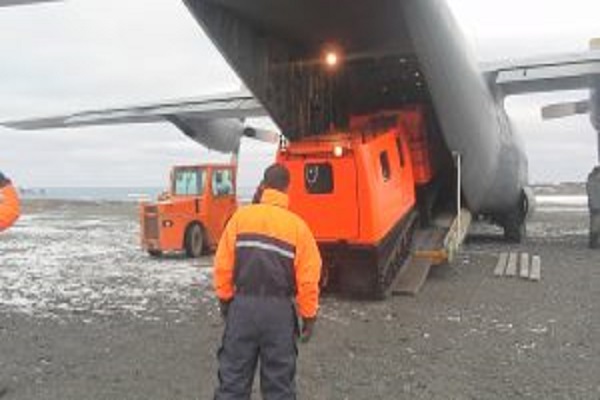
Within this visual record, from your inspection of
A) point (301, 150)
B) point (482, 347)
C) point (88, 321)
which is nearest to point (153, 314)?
point (88, 321)

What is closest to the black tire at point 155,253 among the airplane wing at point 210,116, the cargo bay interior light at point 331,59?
the airplane wing at point 210,116

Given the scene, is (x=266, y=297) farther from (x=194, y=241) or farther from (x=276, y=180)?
(x=194, y=241)

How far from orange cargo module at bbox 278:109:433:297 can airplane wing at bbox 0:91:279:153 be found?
690cm

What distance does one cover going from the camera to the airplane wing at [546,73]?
47.4 ft

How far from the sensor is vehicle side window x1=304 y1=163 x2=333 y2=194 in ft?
33.5

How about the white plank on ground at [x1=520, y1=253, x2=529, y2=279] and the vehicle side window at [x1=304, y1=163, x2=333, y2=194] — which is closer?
the vehicle side window at [x1=304, y1=163, x2=333, y2=194]

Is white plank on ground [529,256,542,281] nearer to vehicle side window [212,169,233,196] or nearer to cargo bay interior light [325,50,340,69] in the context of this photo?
cargo bay interior light [325,50,340,69]

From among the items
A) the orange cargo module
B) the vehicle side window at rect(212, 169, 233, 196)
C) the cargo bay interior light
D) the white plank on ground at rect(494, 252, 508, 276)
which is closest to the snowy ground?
the vehicle side window at rect(212, 169, 233, 196)

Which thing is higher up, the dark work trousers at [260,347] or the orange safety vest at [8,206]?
the orange safety vest at [8,206]

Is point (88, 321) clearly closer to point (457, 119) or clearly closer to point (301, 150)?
point (301, 150)

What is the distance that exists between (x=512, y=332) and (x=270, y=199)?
167 inches

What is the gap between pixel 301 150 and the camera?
1045 centimetres

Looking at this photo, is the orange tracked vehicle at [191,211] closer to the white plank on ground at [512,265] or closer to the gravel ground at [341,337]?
the gravel ground at [341,337]

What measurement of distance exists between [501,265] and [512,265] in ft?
0.75
